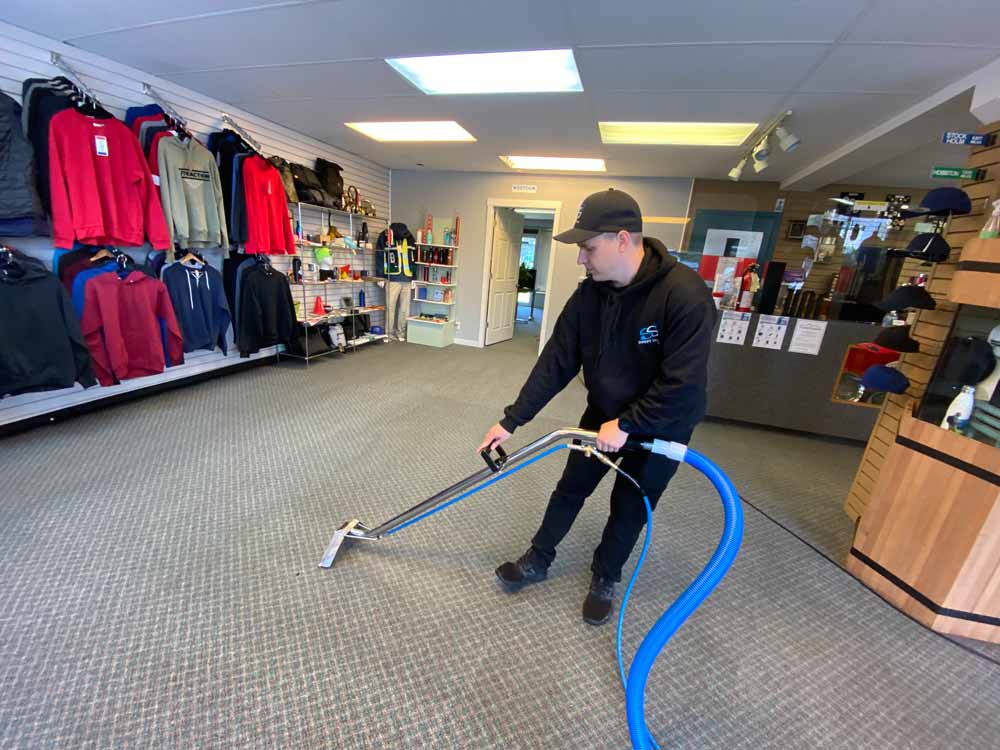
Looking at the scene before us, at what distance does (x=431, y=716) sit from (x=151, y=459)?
2364mm

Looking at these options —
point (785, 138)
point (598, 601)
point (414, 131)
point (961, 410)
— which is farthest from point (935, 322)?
point (414, 131)

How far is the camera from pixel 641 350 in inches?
49.6

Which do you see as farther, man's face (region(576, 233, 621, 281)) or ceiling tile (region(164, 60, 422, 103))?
ceiling tile (region(164, 60, 422, 103))

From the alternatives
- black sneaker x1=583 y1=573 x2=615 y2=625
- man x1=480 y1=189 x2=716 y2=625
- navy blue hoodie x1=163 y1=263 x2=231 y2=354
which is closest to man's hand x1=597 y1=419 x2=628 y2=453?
man x1=480 y1=189 x2=716 y2=625

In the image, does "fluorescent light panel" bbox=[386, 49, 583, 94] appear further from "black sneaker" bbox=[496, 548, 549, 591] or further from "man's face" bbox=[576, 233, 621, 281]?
"black sneaker" bbox=[496, 548, 549, 591]

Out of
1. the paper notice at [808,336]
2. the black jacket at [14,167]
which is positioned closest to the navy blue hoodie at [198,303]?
the black jacket at [14,167]

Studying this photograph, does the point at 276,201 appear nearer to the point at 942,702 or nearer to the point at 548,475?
the point at 548,475

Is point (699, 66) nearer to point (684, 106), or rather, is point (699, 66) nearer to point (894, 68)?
point (684, 106)

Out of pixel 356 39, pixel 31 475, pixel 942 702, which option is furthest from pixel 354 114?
pixel 942 702

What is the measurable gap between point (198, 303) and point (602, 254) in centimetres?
362

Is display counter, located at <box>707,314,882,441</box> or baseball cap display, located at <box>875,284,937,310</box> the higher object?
baseball cap display, located at <box>875,284,937,310</box>

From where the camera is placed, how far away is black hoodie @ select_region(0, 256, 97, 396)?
7.27 ft

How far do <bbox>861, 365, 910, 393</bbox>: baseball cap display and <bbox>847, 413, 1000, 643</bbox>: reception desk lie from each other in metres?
0.24

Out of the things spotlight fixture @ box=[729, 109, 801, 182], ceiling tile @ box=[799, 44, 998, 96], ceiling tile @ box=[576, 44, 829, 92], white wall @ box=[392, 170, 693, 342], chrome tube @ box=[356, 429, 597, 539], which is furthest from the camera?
white wall @ box=[392, 170, 693, 342]
